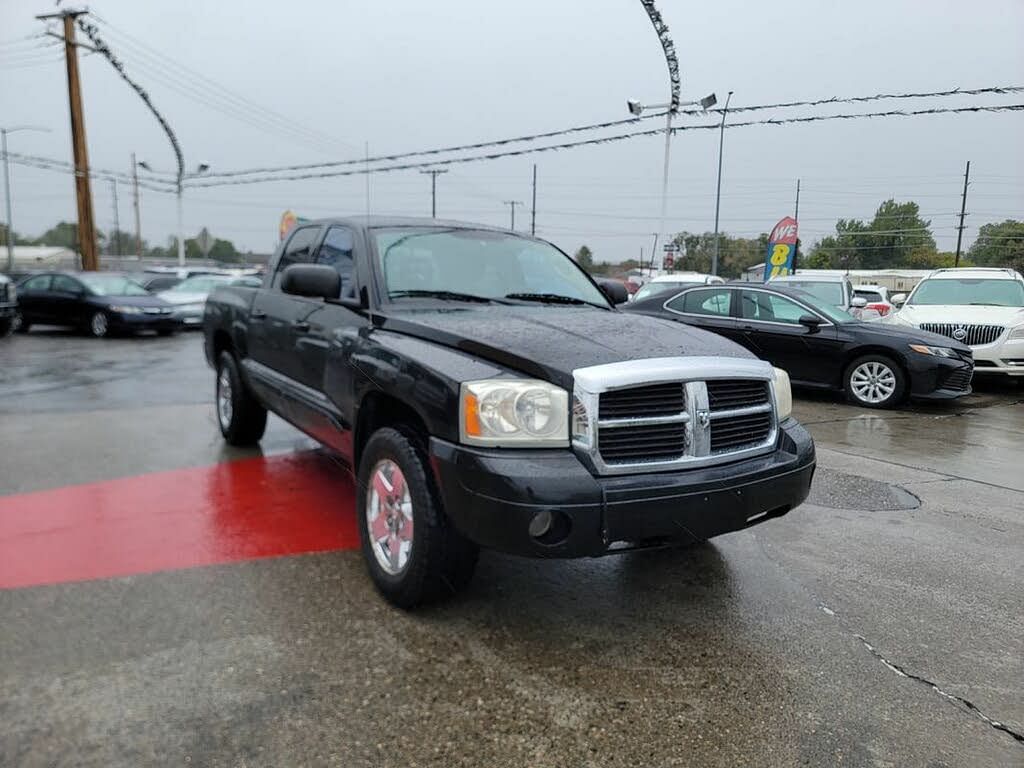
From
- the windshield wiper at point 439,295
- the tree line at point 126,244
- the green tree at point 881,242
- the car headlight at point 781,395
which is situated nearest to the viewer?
the car headlight at point 781,395

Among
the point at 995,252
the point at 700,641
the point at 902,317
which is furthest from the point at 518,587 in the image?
the point at 995,252

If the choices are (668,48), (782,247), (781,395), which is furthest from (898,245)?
(781,395)

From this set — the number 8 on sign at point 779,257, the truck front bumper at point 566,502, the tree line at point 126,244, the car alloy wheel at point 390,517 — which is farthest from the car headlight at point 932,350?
the tree line at point 126,244

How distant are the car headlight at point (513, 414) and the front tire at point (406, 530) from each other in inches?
15.2

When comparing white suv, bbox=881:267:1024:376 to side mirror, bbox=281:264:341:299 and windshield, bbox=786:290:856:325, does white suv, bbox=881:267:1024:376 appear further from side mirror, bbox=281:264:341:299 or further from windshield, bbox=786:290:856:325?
side mirror, bbox=281:264:341:299

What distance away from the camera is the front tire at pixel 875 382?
334 inches

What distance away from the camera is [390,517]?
10.5 feet

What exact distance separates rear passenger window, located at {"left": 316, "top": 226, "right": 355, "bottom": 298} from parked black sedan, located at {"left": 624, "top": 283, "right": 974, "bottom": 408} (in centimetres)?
630

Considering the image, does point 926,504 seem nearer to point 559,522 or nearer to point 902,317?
point 559,522

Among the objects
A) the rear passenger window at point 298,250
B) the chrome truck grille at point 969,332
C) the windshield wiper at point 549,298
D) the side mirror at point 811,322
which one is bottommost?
the chrome truck grille at point 969,332

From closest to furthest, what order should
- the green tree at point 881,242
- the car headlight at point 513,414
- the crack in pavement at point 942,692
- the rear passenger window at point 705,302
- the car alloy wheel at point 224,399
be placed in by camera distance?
the crack in pavement at point 942,692 < the car headlight at point 513,414 < the car alloy wheel at point 224,399 < the rear passenger window at point 705,302 < the green tree at point 881,242

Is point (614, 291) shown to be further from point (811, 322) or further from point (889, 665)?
point (811, 322)

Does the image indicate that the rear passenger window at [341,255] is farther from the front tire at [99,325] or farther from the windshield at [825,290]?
the front tire at [99,325]

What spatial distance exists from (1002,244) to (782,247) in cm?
763
